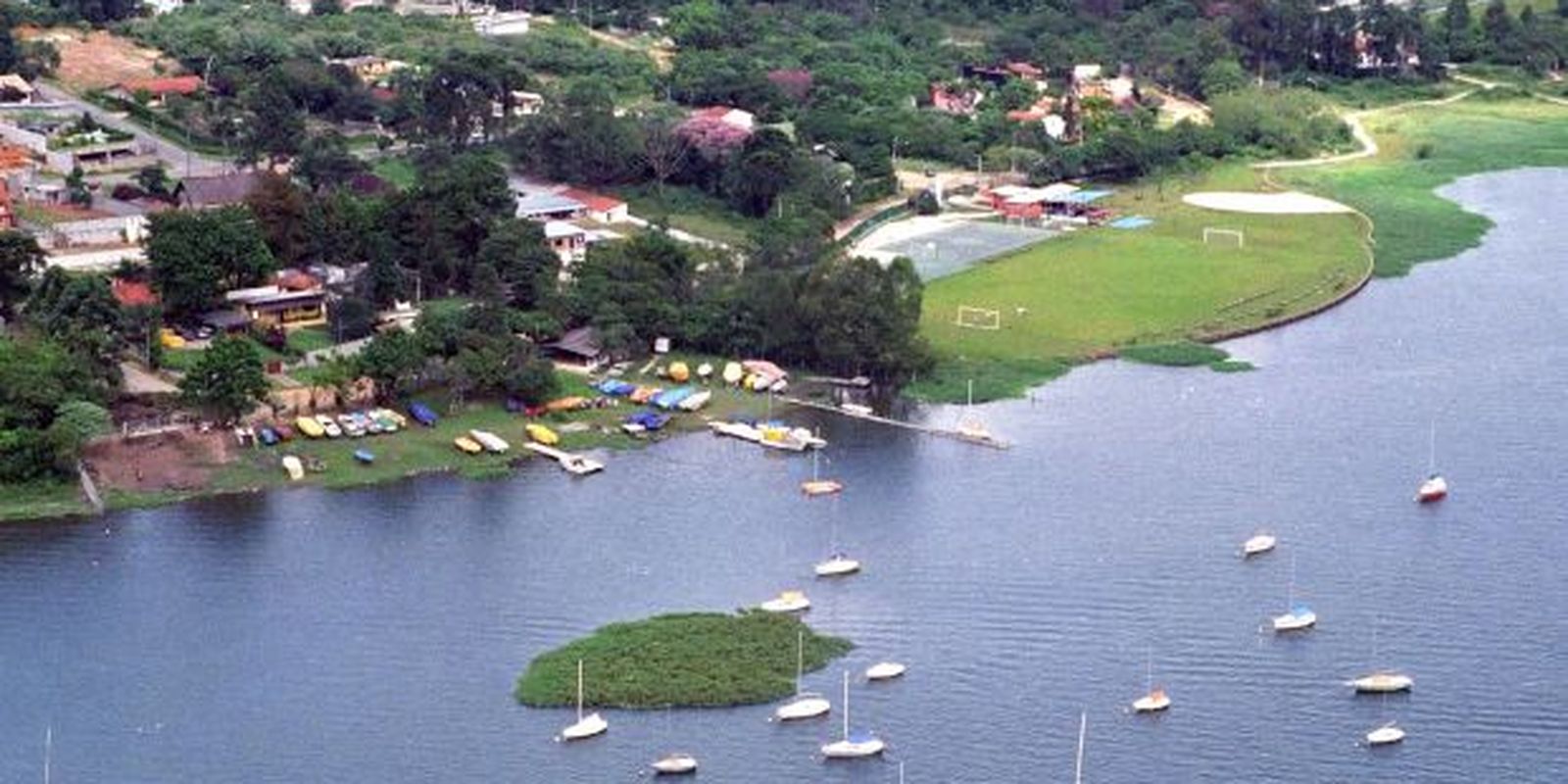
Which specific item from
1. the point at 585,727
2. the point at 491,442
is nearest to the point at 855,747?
the point at 585,727

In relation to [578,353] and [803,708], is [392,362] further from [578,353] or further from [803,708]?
[803,708]

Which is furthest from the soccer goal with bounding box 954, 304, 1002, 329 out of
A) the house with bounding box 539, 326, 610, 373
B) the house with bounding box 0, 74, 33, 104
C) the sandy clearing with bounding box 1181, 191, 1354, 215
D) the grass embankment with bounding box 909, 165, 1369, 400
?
the house with bounding box 0, 74, 33, 104

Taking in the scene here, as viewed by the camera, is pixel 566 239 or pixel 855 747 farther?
pixel 566 239

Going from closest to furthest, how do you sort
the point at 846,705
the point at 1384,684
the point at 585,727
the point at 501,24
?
the point at 585,727 → the point at 846,705 → the point at 1384,684 → the point at 501,24

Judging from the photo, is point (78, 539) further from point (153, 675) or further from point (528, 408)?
point (528, 408)

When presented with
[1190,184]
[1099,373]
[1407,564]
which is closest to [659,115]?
[1190,184]

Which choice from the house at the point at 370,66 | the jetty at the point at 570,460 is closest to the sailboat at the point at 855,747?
the jetty at the point at 570,460
